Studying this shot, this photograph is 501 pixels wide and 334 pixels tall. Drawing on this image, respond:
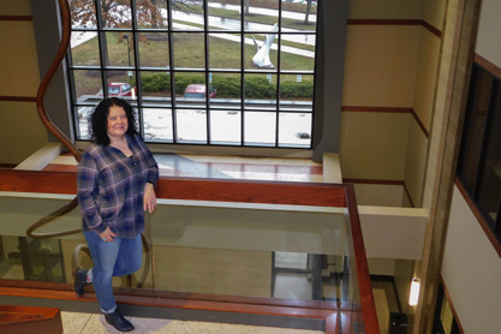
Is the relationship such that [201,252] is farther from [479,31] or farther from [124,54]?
[124,54]

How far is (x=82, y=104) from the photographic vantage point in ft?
23.3

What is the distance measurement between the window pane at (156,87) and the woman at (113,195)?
422 centimetres

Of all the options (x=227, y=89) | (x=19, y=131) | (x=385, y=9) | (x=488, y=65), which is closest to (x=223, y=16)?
(x=227, y=89)

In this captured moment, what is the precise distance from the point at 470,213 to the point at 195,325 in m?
2.48

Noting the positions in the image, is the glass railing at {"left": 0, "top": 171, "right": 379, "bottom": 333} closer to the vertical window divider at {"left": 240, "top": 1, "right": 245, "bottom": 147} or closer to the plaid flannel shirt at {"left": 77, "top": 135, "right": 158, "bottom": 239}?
the plaid flannel shirt at {"left": 77, "top": 135, "right": 158, "bottom": 239}

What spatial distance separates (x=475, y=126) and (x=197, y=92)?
3.68 meters

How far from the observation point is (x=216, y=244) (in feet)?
10.5

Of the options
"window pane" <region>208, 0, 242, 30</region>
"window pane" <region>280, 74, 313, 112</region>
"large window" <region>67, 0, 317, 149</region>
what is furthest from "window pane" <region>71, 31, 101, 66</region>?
"window pane" <region>280, 74, 313, 112</region>

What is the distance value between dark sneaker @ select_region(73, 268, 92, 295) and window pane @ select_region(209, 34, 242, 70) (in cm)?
421

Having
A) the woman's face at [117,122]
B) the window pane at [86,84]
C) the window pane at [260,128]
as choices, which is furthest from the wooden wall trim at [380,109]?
the woman's face at [117,122]

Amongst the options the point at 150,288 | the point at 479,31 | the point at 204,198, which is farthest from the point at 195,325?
the point at 479,31

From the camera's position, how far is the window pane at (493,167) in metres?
3.80

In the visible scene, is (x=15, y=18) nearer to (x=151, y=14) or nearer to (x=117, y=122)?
(x=151, y=14)

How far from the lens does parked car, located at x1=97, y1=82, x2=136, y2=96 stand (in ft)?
23.0
